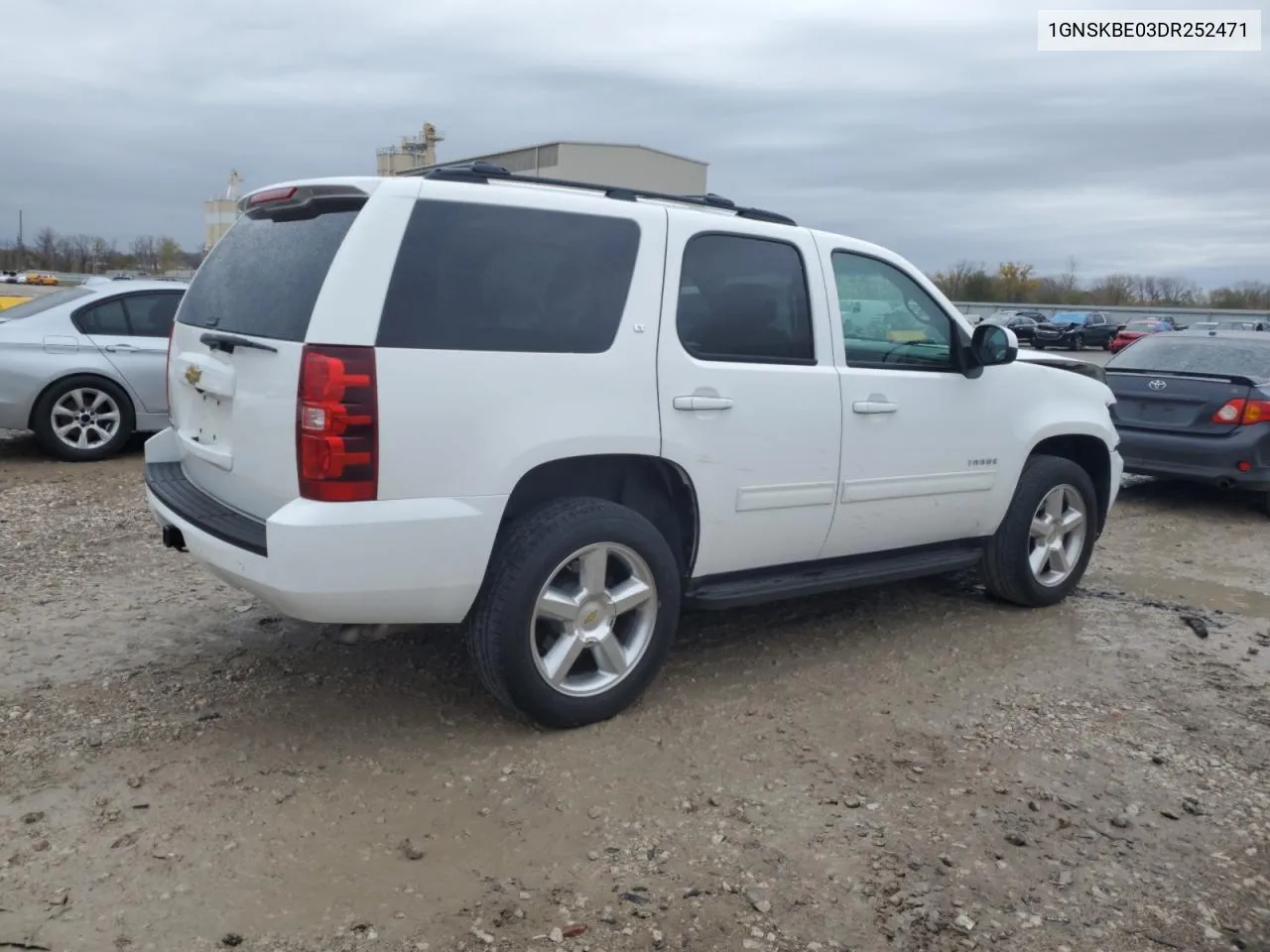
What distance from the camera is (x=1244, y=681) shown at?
4875 mm

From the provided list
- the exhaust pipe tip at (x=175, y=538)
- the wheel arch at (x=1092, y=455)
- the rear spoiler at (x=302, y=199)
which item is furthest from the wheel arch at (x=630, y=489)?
the wheel arch at (x=1092, y=455)

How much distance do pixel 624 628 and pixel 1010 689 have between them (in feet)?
5.67

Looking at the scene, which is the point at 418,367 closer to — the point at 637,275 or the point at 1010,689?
the point at 637,275


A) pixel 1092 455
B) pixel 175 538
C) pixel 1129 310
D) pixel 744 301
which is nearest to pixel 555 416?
pixel 744 301

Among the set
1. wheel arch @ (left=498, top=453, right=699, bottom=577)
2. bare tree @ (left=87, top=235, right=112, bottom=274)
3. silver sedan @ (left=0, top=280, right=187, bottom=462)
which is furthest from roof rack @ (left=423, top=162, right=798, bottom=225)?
bare tree @ (left=87, top=235, right=112, bottom=274)

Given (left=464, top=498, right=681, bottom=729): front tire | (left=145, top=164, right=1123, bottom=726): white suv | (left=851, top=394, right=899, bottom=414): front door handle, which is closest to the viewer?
(left=145, top=164, right=1123, bottom=726): white suv

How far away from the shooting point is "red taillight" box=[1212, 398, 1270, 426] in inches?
333

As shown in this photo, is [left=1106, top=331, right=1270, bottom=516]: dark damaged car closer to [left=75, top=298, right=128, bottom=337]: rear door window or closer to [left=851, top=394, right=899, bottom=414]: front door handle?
[left=851, top=394, right=899, bottom=414]: front door handle

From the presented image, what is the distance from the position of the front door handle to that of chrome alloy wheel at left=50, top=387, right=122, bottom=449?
22.1ft

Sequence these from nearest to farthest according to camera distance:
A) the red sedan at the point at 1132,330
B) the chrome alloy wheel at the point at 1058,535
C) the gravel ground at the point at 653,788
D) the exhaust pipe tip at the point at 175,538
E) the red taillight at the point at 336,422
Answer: the gravel ground at the point at 653,788 → the red taillight at the point at 336,422 → the exhaust pipe tip at the point at 175,538 → the chrome alloy wheel at the point at 1058,535 → the red sedan at the point at 1132,330

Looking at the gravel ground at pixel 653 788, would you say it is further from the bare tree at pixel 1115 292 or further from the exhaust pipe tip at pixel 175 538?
the bare tree at pixel 1115 292

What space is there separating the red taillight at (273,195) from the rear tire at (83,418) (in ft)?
18.1

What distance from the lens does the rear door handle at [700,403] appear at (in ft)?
13.4

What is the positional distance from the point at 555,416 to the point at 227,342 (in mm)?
1155
